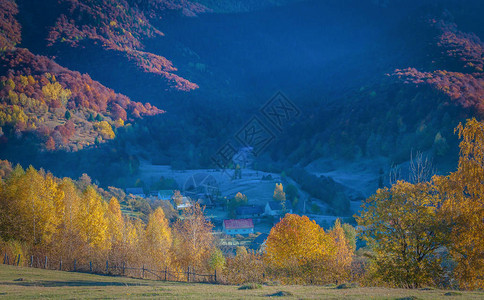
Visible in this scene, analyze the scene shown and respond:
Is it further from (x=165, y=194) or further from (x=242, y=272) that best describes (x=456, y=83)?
(x=242, y=272)

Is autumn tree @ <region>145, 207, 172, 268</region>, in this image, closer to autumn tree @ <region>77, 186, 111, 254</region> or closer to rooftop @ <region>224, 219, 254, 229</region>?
autumn tree @ <region>77, 186, 111, 254</region>

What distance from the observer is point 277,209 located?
222ft

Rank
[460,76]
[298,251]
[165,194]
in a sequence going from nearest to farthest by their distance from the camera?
[298,251]
[165,194]
[460,76]

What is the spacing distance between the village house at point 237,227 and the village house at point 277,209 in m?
10.0

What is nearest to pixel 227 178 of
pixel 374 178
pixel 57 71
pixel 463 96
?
pixel 374 178

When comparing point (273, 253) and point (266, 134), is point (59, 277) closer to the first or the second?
point (273, 253)

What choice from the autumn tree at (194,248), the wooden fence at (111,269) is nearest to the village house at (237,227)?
the autumn tree at (194,248)

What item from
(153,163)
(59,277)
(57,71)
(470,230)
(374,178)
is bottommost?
(59,277)

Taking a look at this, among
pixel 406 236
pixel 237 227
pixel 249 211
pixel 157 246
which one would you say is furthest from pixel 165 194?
pixel 406 236

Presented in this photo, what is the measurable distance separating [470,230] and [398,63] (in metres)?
192

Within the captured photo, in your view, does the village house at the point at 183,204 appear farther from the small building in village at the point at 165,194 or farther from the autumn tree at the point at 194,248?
the autumn tree at the point at 194,248

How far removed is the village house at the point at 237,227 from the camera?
56.5 metres

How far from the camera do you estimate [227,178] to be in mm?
98062

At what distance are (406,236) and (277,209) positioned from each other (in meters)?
51.0
